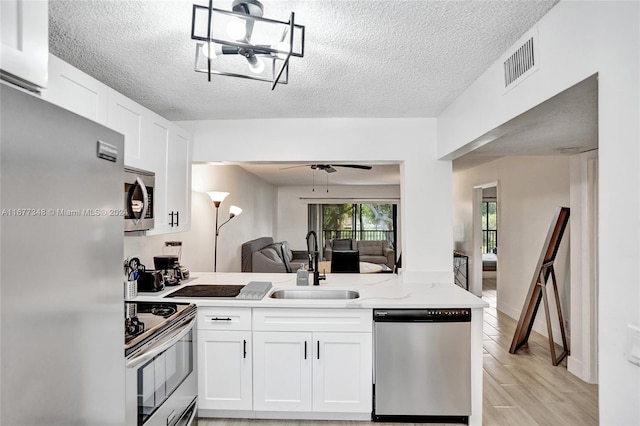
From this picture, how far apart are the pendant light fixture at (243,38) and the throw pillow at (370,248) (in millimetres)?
7392

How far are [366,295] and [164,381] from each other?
4.58 ft

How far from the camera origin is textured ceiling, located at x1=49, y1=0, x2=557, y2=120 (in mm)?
1394

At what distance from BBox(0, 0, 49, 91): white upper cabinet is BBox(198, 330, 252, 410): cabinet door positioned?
74.8 inches

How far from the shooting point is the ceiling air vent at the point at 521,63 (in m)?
1.49

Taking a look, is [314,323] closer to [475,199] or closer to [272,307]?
[272,307]

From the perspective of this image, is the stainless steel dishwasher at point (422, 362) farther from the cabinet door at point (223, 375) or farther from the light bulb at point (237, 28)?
the light bulb at point (237, 28)

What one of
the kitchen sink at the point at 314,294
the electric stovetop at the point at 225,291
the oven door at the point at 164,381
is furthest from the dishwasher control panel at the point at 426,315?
the oven door at the point at 164,381

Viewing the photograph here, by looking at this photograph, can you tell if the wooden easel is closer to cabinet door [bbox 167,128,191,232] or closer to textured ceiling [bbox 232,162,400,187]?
textured ceiling [bbox 232,162,400,187]

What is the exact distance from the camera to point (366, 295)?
8.37 feet

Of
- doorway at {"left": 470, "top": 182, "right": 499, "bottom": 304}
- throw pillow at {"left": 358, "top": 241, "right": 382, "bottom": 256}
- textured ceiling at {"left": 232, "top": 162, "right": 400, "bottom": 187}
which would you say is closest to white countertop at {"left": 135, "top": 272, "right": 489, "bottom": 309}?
textured ceiling at {"left": 232, "top": 162, "right": 400, "bottom": 187}

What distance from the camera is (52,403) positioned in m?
0.80

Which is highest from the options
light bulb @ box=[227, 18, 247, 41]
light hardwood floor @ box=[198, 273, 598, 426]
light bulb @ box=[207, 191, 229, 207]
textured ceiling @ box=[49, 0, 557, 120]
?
textured ceiling @ box=[49, 0, 557, 120]

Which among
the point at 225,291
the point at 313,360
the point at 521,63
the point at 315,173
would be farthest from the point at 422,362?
the point at 315,173

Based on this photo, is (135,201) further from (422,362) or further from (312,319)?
(422,362)
